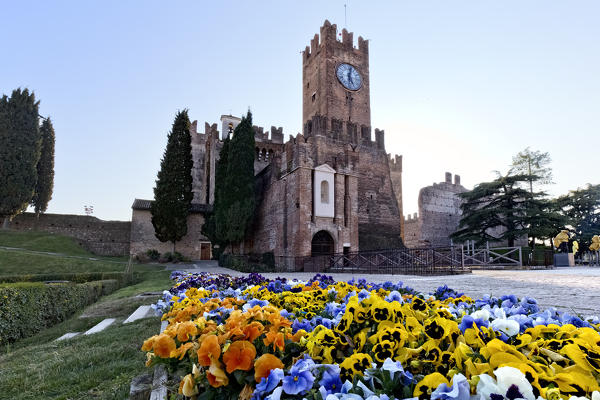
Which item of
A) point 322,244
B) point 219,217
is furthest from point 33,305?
point 219,217

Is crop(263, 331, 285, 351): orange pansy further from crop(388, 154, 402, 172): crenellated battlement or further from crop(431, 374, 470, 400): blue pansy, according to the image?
crop(388, 154, 402, 172): crenellated battlement

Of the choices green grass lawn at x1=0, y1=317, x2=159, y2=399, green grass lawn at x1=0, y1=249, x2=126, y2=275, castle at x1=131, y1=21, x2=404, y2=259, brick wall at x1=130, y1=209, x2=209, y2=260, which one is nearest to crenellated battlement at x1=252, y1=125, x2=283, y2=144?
castle at x1=131, y1=21, x2=404, y2=259

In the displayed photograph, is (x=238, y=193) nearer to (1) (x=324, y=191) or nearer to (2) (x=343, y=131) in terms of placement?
(1) (x=324, y=191)

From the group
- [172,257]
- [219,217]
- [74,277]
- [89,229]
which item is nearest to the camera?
[74,277]

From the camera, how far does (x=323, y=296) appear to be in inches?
144

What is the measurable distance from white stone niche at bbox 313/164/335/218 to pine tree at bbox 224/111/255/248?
212 inches

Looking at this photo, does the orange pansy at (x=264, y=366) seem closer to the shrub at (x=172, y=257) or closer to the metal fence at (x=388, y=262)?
the metal fence at (x=388, y=262)

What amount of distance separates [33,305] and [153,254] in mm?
22186

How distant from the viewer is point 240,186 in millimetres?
25781

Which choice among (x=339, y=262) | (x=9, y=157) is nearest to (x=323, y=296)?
(x=339, y=262)

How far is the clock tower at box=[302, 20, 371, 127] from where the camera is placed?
101 feet

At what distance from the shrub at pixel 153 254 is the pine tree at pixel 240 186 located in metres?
7.81

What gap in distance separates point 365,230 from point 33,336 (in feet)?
76.6

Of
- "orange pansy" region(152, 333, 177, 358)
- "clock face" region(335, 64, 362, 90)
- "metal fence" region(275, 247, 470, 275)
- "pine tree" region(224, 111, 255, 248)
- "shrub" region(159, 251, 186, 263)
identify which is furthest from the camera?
"clock face" region(335, 64, 362, 90)
